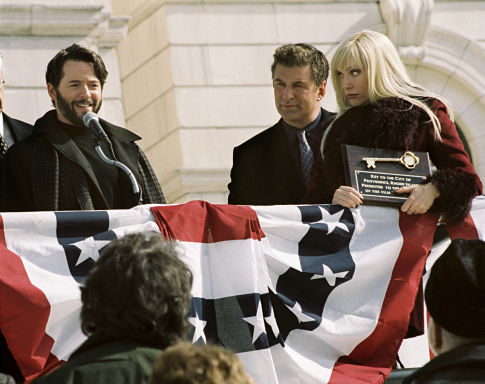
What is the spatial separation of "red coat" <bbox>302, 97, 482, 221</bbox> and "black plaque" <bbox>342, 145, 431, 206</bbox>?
60 mm

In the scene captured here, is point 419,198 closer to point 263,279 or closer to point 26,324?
point 263,279

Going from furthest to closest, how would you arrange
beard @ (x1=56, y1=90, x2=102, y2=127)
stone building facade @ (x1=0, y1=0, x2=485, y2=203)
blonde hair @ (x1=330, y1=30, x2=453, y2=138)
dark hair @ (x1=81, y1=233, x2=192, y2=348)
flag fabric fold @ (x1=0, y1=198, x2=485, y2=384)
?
1. stone building facade @ (x1=0, y1=0, x2=485, y2=203)
2. beard @ (x1=56, y1=90, x2=102, y2=127)
3. blonde hair @ (x1=330, y1=30, x2=453, y2=138)
4. flag fabric fold @ (x1=0, y1=198, x2=485, y2=384)
5. dark hair @ (x1=81, y1=233, x2=192, y2=348)

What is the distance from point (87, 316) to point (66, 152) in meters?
2.76

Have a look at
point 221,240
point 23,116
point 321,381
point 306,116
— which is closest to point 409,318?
point 321,381

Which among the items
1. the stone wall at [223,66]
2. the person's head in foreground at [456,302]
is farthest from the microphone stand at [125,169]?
the stone wall at [223,66]

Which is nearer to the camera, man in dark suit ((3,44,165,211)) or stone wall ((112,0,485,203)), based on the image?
man in dark suit ((3,44,165,211))

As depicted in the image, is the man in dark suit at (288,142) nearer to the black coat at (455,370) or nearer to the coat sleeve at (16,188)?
the coat sleeve at (16,188)

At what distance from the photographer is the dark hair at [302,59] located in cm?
793

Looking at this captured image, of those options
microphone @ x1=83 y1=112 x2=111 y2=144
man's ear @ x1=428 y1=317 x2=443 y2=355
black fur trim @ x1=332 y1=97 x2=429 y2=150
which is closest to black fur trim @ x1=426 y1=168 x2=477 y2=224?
black fur trim @ x1=332 y1=97 x2=429 y2=150

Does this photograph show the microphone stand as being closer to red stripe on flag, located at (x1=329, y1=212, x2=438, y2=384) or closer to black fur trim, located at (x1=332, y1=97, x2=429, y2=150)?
black fur trim, located at (x1=332, y1=97, x2=429, y2=150)

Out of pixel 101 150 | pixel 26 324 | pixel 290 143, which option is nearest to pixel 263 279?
pixel 101 150

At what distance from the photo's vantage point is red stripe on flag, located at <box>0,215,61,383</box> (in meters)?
6.18

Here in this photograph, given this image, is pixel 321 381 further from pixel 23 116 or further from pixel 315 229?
pixel 23 116

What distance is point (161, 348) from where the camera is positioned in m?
4.46
